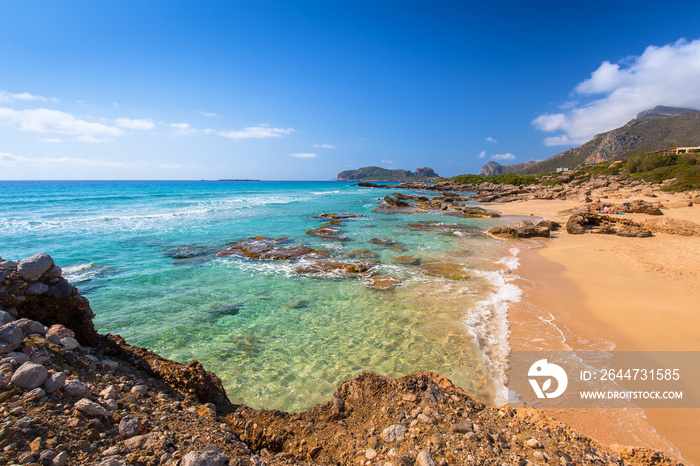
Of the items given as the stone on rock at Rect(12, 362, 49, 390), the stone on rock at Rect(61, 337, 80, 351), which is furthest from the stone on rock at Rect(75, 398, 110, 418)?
the stone on rock at Rect(61, 337, 80, 351)

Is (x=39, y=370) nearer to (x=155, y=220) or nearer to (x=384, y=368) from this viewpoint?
(x=384, y=368)

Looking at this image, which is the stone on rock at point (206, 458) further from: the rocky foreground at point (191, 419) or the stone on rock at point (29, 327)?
the stone on rock at point (29, 327)

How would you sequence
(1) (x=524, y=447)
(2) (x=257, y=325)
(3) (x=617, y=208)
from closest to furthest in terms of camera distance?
1. (1) (x=524, y=447)
2. (2) (x=257, y=325)
3. (3) (x=617, y=208)

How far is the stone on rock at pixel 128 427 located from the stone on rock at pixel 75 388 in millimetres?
528

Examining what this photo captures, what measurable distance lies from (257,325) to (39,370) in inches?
213

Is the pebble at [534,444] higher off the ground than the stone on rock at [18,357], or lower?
lower

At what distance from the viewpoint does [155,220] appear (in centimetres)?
2759

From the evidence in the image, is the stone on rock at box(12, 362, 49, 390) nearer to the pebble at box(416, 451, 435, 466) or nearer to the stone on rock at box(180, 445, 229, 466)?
the stone on rock at box(180, 445, 229, 466)

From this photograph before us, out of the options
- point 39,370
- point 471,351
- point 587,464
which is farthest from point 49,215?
point 587,464

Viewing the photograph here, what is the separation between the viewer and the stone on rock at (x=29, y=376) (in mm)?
2502

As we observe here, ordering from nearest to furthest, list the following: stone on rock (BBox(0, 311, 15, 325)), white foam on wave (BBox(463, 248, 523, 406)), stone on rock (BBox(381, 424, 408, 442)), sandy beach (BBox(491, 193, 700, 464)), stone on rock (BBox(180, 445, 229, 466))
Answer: stone on rock (BBox(180, 445, 229, 466))
stone on rock (BBox(381, 424, 408, 442))
stone on rock (BBox(0, 311, 15, 325))
sandy beach (BBox(491, 193, 700, 464))
white foam on wave (BBox(463, 248, 523, 406))

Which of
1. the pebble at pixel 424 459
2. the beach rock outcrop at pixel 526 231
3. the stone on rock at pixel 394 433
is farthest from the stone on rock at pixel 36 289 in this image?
the beach rock outcrop at pixel 526 231

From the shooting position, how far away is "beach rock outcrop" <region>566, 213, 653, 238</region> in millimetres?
17078

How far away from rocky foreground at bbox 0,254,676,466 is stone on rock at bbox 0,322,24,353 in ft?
0.04
